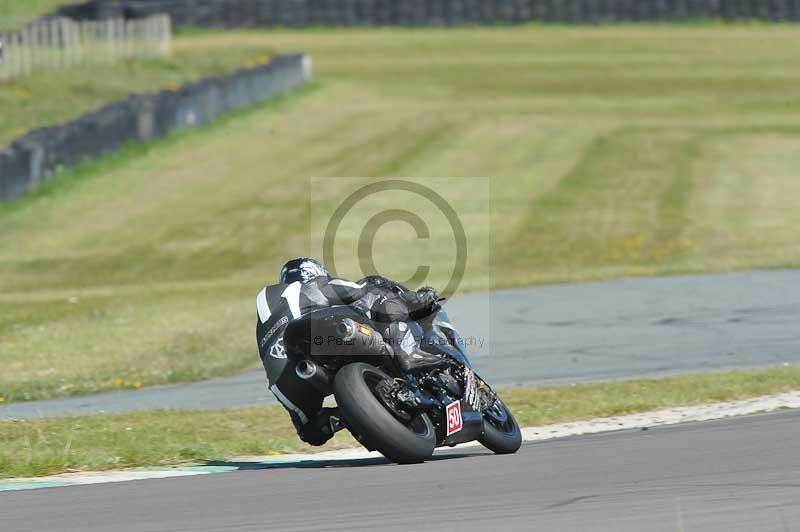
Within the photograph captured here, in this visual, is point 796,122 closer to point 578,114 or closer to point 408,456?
point 578,114

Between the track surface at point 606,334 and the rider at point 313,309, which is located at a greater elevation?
the rider at point 313,309

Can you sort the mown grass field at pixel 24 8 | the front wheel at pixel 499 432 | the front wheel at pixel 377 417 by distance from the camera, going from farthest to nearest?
1. the mown grass field at pixel 24 8
2. the front wheel at pixel 499 432
3. the front wheel at pixel 377 417

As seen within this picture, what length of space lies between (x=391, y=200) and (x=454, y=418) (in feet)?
55.6

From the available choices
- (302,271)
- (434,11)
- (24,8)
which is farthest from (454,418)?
(24,8)

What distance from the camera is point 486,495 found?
22.4ft

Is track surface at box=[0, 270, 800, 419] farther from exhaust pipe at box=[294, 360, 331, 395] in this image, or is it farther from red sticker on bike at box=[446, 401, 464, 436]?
red sticker on bike at box=[446, 401, 464, 436]

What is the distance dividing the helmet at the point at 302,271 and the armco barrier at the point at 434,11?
43.8 m

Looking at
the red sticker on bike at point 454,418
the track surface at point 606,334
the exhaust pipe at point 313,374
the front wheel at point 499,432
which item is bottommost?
the track surface at point 606,334

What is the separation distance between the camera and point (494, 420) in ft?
28.0

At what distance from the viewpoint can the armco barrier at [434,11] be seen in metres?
51.2

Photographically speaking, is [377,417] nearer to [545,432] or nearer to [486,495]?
[486,495]

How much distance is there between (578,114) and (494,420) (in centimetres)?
2656

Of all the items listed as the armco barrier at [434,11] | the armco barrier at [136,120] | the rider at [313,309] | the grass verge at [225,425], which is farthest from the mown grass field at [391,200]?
the armco barrier at [434,11]

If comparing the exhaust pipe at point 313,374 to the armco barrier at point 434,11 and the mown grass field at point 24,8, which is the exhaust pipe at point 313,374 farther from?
the armco barrier at point 434,11
